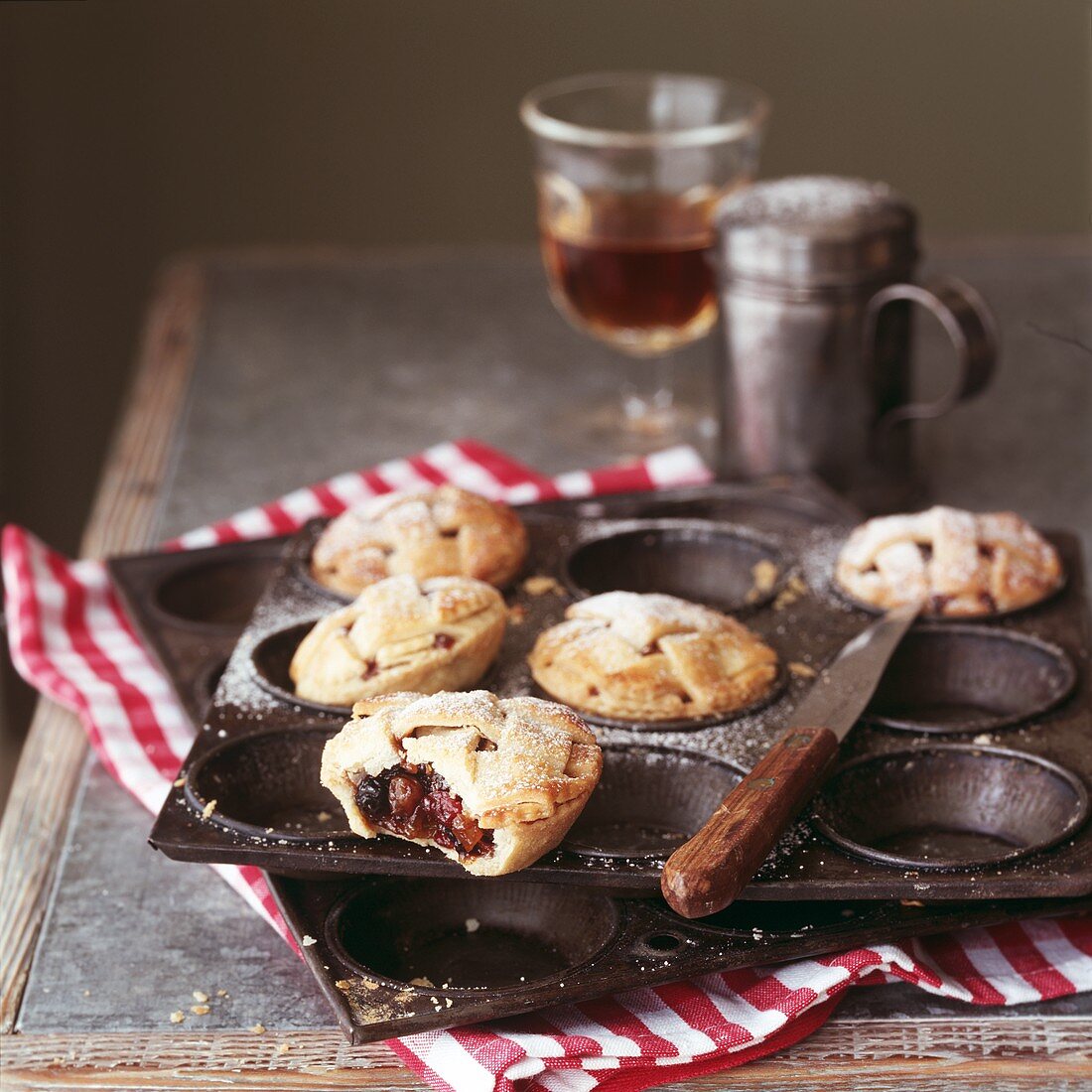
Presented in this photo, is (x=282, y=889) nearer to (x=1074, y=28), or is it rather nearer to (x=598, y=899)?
(x=598, y=899)

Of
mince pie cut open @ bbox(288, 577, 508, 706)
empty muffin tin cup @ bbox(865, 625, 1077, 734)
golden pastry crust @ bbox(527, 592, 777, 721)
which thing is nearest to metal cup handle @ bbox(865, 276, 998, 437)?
empty muffin tin cup @ bbox(865, 625, 1077, 734)

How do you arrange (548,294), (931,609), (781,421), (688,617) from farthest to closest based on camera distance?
1. (548,294)
2. (781,421)
3. (931,609)
4. (688,617)

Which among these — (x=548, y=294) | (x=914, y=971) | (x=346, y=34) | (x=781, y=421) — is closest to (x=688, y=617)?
(x=914, y=971)

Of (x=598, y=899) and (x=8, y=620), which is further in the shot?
(x=8, y=620)

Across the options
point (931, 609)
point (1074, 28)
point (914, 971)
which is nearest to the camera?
point (914, 971)

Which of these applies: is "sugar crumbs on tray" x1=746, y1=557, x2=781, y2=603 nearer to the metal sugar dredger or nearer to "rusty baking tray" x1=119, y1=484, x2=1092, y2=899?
"rusty baking tray" x1=119, y1=484, x2=1092, y2=899

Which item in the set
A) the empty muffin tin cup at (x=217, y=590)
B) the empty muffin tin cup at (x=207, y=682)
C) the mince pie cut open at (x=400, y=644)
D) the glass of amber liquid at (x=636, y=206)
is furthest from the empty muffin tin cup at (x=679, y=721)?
the glass of amber liquid at (x=636, y=206)

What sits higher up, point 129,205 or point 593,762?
point 593,762

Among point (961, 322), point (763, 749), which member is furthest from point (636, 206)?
point (763, 749)
